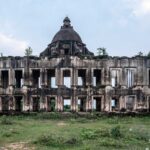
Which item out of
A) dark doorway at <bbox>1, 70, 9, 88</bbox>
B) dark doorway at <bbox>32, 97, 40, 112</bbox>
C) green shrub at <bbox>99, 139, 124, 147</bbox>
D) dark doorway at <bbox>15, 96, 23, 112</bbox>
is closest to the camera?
green shrub at <bbox>99, 139, 124, 147</bbox>

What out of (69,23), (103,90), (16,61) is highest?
(69,23)

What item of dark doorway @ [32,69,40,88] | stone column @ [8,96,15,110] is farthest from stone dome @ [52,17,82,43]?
stone column @ [8,96,15,110]

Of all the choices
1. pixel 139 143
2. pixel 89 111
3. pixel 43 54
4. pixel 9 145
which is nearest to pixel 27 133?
pixel 9 145

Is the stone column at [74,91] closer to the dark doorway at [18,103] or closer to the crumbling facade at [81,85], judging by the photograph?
the crumbling facade at [81,85]

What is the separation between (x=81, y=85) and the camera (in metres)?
35.7

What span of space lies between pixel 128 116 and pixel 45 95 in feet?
24.4

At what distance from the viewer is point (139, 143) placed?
17.6 meters

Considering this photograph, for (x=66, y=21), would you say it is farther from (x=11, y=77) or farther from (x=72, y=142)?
(x=72, y=142)

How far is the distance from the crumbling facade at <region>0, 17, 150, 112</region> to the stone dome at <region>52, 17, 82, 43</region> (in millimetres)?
160

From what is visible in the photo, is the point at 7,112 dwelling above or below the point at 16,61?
below

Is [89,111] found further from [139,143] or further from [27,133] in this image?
[139,143]

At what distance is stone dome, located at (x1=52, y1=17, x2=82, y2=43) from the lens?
36375mm

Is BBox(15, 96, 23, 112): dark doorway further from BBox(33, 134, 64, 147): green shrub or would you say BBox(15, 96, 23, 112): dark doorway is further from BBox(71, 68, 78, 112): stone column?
BBox(33, 134, 64, 147): green shrub

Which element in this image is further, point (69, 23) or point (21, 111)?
point (69, 23)
